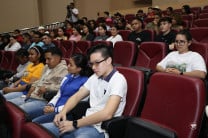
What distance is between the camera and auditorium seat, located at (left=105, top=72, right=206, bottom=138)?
156 cm

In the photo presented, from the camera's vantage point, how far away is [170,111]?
170cm

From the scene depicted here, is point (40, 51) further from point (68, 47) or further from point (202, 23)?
point (202, 23)

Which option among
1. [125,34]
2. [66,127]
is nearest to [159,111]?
[66,127]

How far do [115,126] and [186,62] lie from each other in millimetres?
1176

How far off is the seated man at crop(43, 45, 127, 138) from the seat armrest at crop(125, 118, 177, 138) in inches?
6.5

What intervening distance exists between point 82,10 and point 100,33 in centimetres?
622

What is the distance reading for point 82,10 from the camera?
37.1 ft

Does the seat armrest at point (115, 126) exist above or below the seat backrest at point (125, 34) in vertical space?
below

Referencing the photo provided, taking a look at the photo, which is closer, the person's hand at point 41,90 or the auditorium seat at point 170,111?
the auditorium seat at point 170,111

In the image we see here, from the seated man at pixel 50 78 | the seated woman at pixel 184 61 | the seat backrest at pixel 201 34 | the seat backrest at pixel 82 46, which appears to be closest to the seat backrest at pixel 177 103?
the seated woman at pixel 184 61

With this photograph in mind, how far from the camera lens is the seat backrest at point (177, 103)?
62.2 inches

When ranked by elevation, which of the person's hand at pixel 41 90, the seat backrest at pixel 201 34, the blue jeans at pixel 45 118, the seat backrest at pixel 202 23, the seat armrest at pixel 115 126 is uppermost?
the seat backrest at pixel 202 23

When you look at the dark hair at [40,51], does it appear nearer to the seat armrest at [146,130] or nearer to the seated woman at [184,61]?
the seated woman at [184,61]

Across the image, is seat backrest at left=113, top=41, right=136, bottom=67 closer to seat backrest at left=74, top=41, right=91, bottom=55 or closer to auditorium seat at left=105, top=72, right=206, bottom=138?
seat backrest at left=74, top=41, right=91, bottom=55
